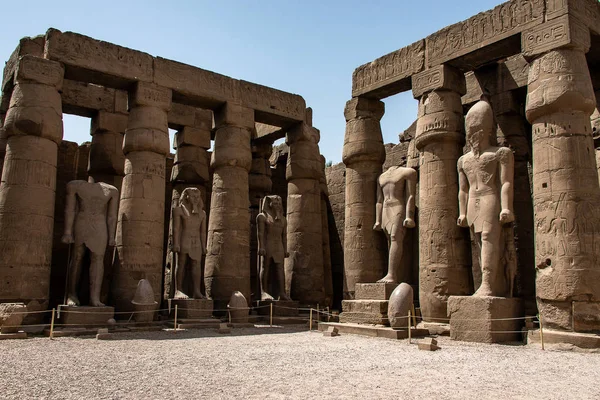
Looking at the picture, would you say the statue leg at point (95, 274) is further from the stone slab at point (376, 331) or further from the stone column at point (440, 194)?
the stone column at point (440, 194)

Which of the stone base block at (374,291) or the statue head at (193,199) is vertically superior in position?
the statue head at (193,199)

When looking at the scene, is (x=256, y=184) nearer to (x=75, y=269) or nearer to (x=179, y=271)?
(x=179, y=271)

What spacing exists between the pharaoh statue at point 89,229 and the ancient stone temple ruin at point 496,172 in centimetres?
538

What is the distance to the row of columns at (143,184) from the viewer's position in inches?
429

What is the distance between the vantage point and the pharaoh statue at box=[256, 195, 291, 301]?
14.6 m

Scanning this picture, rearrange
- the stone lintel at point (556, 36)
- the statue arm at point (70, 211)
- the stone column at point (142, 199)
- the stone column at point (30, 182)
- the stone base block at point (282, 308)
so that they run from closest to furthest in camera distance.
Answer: the stone lintel at point (556, 36)
the stone column at point (30, 182)
the statue arm at point (70, 211)
the stone column at point (142, 199)
the stone base block at point (282, 308)

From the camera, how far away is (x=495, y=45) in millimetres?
10750

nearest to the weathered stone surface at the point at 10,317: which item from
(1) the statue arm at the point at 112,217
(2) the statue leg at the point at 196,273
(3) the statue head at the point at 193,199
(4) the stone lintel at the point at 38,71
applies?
(1) the statue arm at the point at 112,217

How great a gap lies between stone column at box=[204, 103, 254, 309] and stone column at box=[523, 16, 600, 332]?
7252mm

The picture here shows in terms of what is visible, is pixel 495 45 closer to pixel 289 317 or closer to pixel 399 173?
pixel 399 173

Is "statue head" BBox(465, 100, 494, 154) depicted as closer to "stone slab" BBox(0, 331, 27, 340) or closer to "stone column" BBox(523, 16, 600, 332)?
"stone column" BBox(523, 16, 600, 332)

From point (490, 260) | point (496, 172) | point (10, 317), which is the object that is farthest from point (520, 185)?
point (10, 317)

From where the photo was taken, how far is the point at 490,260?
382 inches

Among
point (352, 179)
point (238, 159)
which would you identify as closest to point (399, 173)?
point (352, 179)
